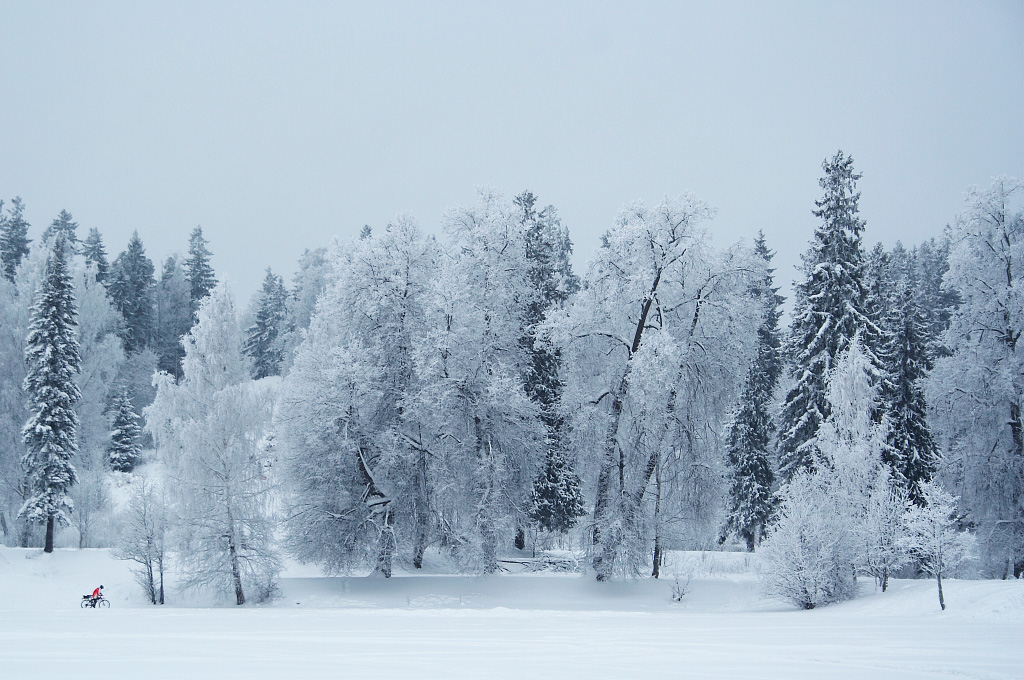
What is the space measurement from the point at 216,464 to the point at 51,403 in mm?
13371

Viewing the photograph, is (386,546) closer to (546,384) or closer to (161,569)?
(161,569)

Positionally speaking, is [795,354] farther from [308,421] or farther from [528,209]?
[308,421]

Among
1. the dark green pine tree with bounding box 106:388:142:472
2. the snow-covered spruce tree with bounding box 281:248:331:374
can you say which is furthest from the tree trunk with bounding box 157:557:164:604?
the snow-covered spruce tree with bounding box 281:248:331:374

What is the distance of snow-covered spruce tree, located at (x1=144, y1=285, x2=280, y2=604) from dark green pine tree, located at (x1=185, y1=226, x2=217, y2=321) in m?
56.4

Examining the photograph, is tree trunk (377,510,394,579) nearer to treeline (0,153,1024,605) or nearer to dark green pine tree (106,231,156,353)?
treeline (0,153,1024,605)

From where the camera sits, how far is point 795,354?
36875 millimetres

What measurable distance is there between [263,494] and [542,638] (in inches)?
623

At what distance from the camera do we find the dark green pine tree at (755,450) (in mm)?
41594

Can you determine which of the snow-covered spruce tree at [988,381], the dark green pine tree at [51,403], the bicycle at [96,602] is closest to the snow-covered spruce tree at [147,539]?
the bicycle at [96,602]

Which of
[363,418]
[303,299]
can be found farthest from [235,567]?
[303,299]

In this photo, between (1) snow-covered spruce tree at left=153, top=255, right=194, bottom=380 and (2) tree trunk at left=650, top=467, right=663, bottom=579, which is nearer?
(2) tree trunk at left=650, top=467, right=663, bottom=579

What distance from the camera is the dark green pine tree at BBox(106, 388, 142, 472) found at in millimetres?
53406

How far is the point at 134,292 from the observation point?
73625 millimetres

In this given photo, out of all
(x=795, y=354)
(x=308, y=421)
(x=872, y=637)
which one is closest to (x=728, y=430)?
(x=795, y=354)
